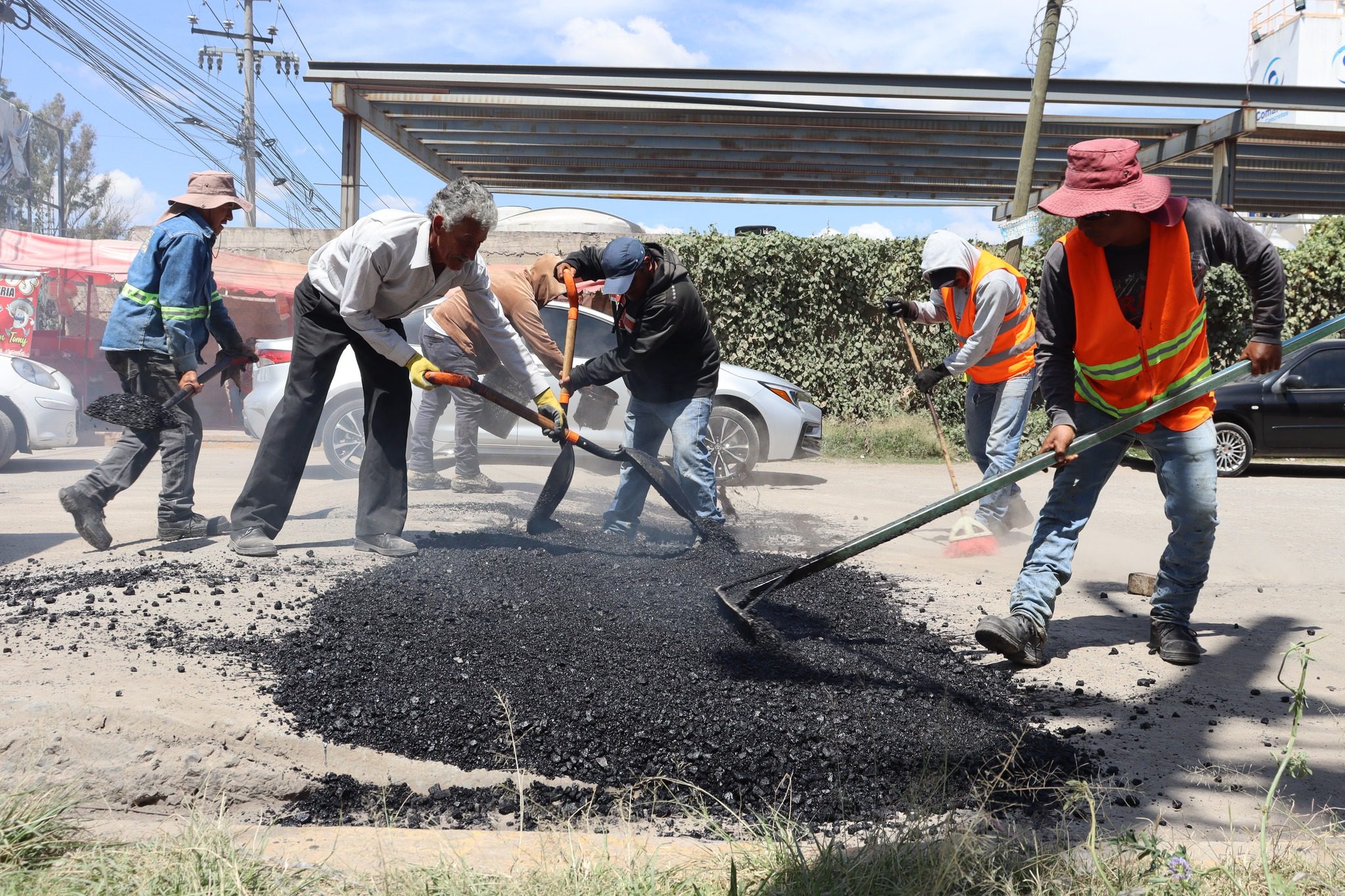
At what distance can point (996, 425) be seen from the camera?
18.6 feet

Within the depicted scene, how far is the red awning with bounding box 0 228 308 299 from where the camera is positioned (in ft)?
41.3

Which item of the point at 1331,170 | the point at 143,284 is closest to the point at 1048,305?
the point at 143,284

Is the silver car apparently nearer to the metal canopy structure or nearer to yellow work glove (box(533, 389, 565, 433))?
yellow work glove (box(533, 389, 565, 433))

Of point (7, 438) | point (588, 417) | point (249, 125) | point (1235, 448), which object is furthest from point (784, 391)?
point (249, 125)

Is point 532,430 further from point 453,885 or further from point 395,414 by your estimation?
point 453,885

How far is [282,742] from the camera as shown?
2762mm

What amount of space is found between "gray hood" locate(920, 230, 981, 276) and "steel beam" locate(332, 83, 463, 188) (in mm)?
7343

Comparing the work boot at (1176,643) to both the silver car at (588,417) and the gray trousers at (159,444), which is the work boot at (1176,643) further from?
the gray trousers at (159,444)

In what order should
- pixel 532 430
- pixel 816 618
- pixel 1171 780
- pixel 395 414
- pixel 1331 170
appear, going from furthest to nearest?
pixel 1331 170, pixel 532 430, pixel 395 414, pixel 816 618, pixel 1171 780

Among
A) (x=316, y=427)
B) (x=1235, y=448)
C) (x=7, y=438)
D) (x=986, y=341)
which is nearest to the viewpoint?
(x=316, y=427)

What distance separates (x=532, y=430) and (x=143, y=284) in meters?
3.62

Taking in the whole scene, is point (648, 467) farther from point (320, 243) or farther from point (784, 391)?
point (320, 243)

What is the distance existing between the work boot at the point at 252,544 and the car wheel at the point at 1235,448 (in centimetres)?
936

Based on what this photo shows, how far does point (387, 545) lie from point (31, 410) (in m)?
6.07
